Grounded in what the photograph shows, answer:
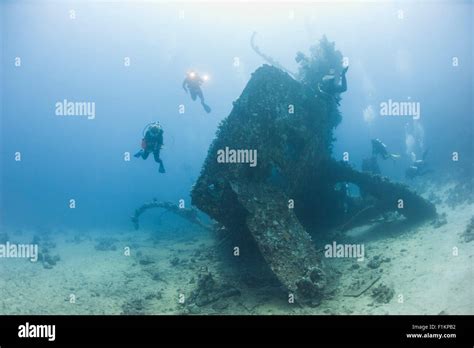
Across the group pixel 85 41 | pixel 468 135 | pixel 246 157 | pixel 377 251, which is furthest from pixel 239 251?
pixel 85 41

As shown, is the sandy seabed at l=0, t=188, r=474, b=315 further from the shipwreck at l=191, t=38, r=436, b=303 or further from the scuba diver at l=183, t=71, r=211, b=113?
the scuba diver at l=183, t=71, r=211, b=113

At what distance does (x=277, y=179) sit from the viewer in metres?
12.8

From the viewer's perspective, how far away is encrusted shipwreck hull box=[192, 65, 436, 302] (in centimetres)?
829

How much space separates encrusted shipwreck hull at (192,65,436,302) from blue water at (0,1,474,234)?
25477mm

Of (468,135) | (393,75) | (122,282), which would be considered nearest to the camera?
(122,282)

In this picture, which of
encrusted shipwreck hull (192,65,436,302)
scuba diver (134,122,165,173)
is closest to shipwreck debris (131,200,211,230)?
scuba diver (134,122,165,173)

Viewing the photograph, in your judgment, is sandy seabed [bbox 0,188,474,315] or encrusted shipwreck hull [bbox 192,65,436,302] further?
encrusted shipwreck hull [bbox 192,65,436,302]

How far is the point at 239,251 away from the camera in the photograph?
452 inches

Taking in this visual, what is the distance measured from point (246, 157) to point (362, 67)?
123 meters

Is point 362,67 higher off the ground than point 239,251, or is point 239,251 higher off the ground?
point 362,67

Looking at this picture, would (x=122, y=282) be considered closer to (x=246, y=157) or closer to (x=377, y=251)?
(x=246, y=157)

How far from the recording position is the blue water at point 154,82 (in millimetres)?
61844

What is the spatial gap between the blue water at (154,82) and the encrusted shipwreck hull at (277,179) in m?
25.5

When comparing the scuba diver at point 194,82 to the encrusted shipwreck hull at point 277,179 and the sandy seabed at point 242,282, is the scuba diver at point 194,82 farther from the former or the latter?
the sandy seabed at point 242,282
